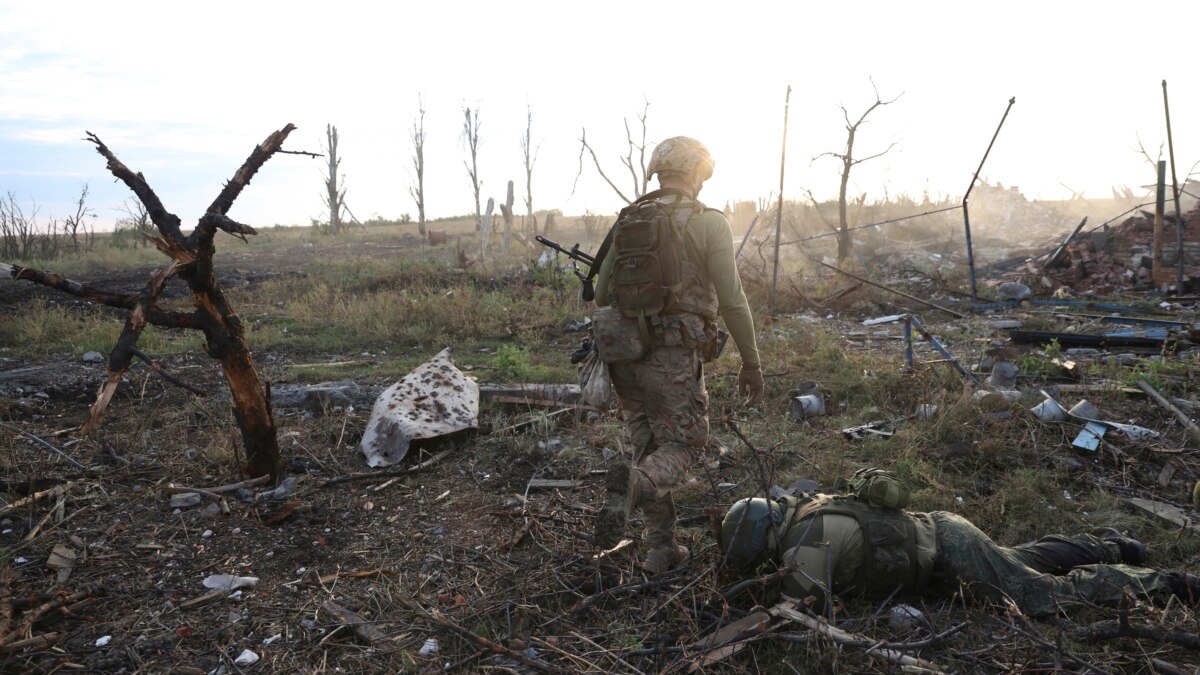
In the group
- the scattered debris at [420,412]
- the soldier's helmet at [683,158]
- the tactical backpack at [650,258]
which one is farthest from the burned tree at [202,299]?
the soldier's helmet at [683,158]

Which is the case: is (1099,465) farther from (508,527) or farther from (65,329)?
(65,329)

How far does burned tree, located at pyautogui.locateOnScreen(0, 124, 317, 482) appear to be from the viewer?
322 centimetres

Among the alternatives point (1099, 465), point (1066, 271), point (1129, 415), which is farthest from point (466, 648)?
point (1066, 271)

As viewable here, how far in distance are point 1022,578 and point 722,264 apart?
160 centimetres

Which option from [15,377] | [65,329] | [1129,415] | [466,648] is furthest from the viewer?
[65,329]

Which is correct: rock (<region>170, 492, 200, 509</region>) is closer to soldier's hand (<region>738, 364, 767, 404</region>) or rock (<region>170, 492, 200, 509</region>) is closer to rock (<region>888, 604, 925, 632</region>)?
soldier's hand (<region>738, 364, 767, 404</region>)

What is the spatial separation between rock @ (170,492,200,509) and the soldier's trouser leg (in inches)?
155

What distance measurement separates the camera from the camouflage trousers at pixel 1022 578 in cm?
259

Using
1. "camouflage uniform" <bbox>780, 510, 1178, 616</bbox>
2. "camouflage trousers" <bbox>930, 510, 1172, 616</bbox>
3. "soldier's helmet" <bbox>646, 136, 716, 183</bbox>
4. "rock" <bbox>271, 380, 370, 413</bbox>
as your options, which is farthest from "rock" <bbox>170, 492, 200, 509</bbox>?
"camouflage trousers" <bbox>930, 510, 1172, 616</bbox>

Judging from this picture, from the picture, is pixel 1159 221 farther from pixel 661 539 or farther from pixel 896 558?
pixel 661 539

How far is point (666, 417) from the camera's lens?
310cm

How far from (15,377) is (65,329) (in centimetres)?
255

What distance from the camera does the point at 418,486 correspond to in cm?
425

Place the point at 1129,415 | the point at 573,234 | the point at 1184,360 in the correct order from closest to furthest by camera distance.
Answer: the point at 1129,415 → the point at 1184,360 → the point at 573,234
